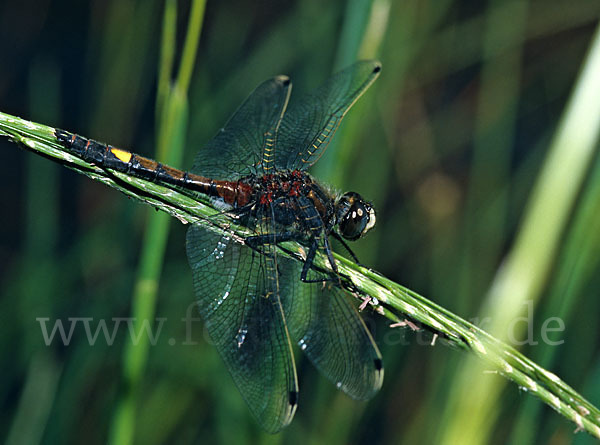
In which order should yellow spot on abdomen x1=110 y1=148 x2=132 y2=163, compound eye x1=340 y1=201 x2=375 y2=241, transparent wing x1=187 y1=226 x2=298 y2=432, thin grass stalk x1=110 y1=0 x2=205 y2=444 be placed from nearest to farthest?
thin grass stalk x1=110 y1=0 x2=205 y2=444 → transparent wing x1=187 y1=226 x2=298 y2=432 → yellow spot on abdomen x1=110 y1=148 x2=132 y2=163 → compound eye x1=340 y1=201 x2=375 y2=241

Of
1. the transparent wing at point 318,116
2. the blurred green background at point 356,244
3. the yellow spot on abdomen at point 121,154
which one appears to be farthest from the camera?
the blurred green background at point 356,244

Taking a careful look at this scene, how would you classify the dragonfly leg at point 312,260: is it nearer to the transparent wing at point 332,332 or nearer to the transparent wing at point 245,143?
the transparent wing at point 332,332

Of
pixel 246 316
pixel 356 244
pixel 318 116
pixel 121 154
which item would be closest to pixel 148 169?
pixel 121 154

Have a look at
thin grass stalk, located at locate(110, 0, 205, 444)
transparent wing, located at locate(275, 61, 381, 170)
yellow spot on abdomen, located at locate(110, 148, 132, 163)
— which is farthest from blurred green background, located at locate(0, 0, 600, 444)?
yellow spot on abdomen, located at locate(110, 148, 132, 163)

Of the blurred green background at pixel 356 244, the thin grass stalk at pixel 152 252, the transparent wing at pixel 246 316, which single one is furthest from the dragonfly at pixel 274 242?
the thin grass stalk at pixel 152 252

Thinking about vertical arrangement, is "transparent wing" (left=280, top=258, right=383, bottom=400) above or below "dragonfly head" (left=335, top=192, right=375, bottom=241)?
below

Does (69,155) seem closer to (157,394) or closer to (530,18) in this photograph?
(157,394)

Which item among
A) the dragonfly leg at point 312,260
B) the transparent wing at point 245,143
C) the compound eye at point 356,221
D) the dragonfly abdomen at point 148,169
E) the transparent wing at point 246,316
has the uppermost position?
the transparent wing at point 245,143

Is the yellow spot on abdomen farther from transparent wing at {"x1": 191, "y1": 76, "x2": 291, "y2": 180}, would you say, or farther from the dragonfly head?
the dragonfly head
